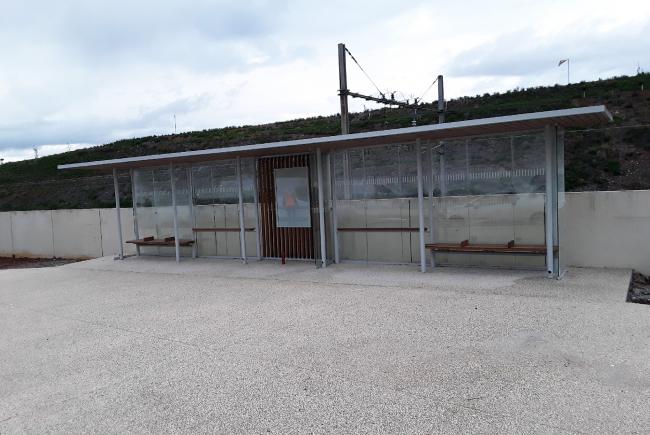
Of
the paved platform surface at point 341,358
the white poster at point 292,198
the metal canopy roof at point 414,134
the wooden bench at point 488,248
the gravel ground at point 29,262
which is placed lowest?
the gravel ground at point 29,262

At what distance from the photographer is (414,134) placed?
26.4 ft

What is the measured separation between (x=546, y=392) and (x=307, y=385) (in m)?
1.73

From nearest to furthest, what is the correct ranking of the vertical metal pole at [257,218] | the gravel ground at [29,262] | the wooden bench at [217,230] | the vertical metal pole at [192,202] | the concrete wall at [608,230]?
1. the concrete wall at [608,230]
2. the vertical metal pole at [257,218]
3. the wooden bench at [217,230]
4. the vertical metal pole at [192,202]
5. the gravel ground at [29,262]

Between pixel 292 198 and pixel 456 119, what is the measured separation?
72.3ft

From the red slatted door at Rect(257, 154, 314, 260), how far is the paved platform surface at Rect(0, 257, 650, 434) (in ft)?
6.90

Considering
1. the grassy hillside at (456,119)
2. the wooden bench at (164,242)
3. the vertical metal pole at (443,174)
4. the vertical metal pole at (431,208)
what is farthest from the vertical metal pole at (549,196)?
the grassy hillside at (456,119)

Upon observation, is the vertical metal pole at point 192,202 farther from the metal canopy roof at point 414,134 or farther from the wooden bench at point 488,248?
the wooden bench at point 488,248

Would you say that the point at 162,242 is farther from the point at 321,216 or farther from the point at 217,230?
the point at 321,216

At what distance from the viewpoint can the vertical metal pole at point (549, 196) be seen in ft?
24.5

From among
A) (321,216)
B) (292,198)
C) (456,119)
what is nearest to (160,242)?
(292,198)

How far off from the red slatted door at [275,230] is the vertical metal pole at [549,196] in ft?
14.2

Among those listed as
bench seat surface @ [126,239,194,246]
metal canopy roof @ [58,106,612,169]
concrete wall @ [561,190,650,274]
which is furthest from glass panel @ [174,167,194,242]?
concrete wall @ [561,190,650,274]

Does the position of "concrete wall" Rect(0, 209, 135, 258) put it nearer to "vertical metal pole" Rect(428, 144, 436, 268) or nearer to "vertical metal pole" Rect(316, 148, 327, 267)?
"vertical metal pole" Rect(316, 148, 327, 267)

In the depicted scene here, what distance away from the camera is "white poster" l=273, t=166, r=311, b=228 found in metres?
10.1
